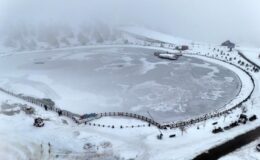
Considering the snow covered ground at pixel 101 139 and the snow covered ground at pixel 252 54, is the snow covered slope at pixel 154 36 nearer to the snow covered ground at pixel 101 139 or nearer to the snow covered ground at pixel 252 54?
the snow covered ground at pixel 252 54

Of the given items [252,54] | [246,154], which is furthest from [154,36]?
[246,154]

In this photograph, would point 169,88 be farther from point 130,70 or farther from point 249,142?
point 249,142

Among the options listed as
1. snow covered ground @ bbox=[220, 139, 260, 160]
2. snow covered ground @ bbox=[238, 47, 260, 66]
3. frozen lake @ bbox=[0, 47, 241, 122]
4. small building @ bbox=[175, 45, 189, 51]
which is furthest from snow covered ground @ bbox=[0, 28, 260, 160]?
small building @ bbox=[175, 45, 189, 51]

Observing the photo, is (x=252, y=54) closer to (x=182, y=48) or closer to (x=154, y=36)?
(x=182, y=48)

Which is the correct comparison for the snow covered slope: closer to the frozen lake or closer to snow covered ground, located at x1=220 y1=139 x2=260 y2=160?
the frozen lake

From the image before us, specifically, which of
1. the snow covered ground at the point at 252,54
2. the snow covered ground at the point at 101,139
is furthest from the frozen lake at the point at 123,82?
the snow covered ground at the point at 252,54
